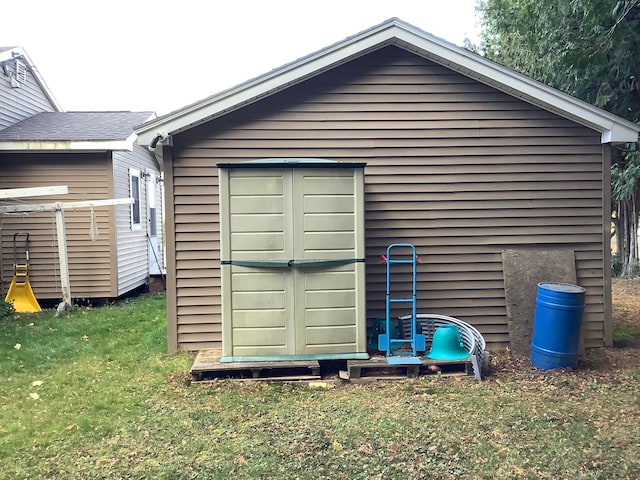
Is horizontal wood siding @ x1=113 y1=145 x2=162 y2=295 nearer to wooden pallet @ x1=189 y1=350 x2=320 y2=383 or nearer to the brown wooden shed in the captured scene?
the brown wooden shed

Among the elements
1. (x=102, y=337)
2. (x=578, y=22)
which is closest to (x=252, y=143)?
(x=102, y=337)

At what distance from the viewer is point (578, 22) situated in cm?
863

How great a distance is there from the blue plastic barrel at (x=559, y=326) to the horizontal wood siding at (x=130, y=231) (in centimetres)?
715

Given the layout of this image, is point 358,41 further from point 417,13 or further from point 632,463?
point 417,13

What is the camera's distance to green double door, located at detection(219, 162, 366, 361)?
504cm

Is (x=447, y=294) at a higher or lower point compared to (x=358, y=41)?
lower

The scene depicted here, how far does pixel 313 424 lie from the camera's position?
3881mm

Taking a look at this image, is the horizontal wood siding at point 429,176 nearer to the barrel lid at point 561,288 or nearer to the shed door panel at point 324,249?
the barrel lid at point 561,288

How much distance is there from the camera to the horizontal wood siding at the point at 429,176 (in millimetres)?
5836

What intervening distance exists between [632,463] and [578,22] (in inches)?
305

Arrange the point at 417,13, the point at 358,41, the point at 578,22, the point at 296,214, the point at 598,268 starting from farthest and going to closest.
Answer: the point at 417,13, the point at 578,22, the point at 598,268, the point at 358,41, the point at 296,214

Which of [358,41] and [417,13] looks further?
[417,13]

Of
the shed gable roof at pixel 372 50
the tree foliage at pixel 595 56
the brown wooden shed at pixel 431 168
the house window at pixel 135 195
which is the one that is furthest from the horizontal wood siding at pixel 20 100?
the tree foliage at pixel 595 56

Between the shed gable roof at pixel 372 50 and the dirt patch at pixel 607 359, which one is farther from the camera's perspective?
the shed gable roof at pixel 372 50
